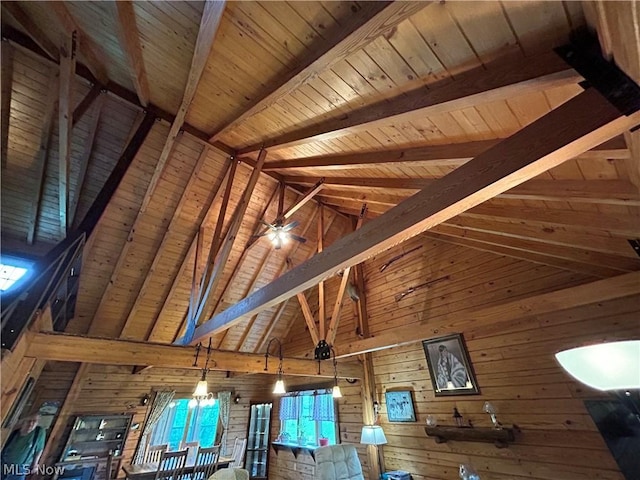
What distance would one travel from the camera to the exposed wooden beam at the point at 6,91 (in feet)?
10.0

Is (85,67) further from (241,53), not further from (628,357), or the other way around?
(628,357)

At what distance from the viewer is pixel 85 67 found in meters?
3.44

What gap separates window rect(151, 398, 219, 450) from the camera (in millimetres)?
6457

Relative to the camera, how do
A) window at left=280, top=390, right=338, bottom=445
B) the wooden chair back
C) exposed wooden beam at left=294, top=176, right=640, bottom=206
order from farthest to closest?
the wooden chair back → window at left=280, top=390, right=338, bottom=445 → exposed wooden beam at left=294, top=176, right=640, bottom=206

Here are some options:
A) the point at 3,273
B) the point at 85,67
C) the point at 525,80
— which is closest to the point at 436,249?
the point at 525,80

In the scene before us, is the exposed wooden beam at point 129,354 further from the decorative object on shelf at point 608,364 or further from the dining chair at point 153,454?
the decorative object on shelf at point 608,364

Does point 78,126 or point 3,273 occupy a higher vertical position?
point 78,126

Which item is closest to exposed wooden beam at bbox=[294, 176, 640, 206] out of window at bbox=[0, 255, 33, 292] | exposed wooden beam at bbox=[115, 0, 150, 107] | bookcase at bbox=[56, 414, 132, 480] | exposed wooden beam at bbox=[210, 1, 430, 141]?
exposed wooden beam at bbox=[210, 1, 430, 141]

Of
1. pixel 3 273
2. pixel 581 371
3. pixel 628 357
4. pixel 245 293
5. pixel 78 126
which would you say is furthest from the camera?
pixel 245 293

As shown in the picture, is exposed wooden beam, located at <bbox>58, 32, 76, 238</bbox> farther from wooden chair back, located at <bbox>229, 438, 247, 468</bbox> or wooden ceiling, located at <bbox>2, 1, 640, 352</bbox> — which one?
wooden chair back, located at <bbox>229, 438, 247, 468</bbox>

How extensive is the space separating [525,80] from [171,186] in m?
4.67

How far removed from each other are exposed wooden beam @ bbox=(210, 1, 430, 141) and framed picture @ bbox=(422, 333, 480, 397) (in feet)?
13.5

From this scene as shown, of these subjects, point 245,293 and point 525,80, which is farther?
point 245,293

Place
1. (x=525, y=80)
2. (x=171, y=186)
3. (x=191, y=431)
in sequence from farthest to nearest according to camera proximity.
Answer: (x=191, y=431) → (x=171, y=186) → (x=525, y=80)
